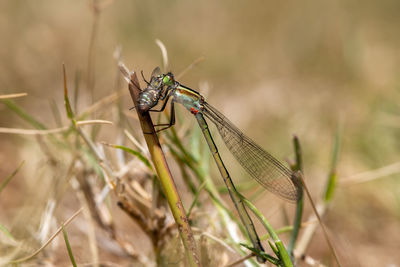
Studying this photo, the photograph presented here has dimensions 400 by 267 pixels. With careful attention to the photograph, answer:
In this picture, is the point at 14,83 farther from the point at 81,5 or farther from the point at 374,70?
the point at 374,70

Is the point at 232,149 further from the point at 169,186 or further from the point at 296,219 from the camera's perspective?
the point at 169,186

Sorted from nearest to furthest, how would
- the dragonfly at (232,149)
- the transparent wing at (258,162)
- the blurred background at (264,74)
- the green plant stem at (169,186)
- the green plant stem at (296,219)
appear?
the green plant stem at (169,186) → the green plant stem at (296,219) → the dragonfly at (232,149) → the transparent wing at (258,162) → the blurred background at (264,74)

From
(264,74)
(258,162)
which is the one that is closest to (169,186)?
(258,162)

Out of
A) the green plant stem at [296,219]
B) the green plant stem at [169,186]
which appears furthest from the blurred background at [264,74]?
the green plant stem at [169,186]

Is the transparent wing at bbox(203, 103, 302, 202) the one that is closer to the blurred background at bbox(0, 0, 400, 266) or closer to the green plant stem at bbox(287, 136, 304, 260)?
the green plant stem at bbox(287, 136, 304, 260)

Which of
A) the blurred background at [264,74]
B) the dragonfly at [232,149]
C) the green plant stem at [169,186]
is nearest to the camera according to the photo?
the green plant stem at [169,186]

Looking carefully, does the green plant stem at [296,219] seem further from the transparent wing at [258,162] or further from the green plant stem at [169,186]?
the green plant stem at [169,186]

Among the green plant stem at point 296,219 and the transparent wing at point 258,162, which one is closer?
the green plant stem at point 296,219
